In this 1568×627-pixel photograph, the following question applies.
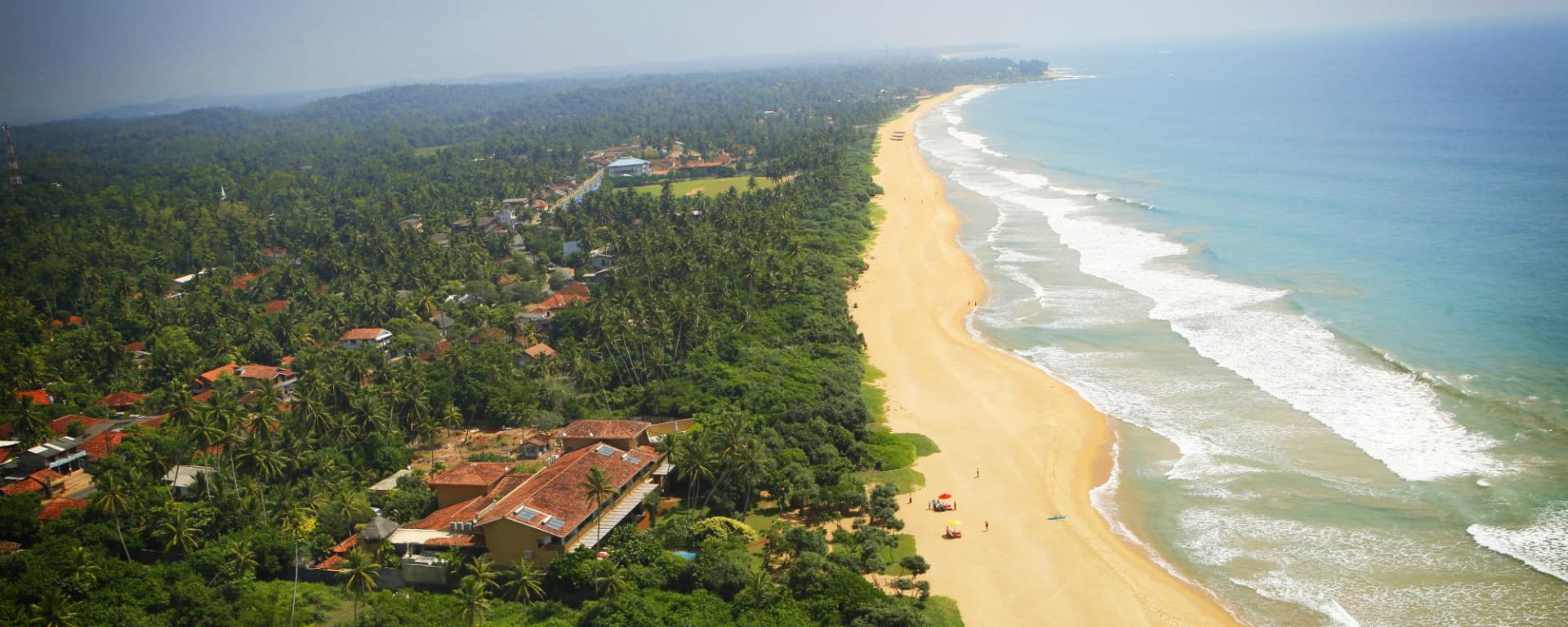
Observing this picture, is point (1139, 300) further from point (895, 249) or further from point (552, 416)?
point (552, 416)

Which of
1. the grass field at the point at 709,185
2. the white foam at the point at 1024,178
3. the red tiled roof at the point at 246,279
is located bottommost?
the red tiled roof at the point at 246,279

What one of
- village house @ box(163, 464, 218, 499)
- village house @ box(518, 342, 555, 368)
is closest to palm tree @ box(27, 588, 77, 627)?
village house @ box(163, 464, 218, 499)

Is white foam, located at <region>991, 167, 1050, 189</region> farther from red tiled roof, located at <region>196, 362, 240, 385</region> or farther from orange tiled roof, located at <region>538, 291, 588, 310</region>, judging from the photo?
red tiled roof, located at <region>196, 362, 240, 385</region>

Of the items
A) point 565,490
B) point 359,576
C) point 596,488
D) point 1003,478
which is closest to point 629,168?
point 1003,478

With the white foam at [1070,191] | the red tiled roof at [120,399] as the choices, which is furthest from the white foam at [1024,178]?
the red tiled roof at [120,399]

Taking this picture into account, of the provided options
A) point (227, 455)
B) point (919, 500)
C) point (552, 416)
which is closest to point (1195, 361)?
point (919, 500)

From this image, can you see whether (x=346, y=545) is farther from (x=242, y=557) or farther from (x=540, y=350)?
(x=540, y=350)

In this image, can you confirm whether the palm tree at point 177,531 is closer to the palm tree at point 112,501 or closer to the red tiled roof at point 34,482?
the palm tree at point 112,501
